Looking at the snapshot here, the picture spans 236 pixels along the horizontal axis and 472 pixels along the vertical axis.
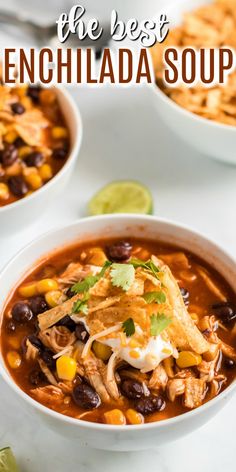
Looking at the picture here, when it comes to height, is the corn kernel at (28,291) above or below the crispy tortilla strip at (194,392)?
above

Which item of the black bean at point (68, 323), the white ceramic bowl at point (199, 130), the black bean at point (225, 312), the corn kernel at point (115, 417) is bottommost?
the corn kernel at point (115, 417)

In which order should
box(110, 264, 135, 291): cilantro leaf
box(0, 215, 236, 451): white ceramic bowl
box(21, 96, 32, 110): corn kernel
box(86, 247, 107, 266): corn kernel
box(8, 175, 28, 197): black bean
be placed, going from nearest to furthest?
box(0, 215, 236, 451): white ceramic bowl, box(110, 264, 135, 291): cilantro leaf, box(86, 247, 107, 266): corn kernel, box(8, 175, 28, 197): black bean, box(21, 96, 32, 110): corn kernel

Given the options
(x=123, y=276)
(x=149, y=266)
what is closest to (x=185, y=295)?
(x=149, y=266)

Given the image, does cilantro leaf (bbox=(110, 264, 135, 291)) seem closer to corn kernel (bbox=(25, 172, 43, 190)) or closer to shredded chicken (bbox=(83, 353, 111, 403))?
shredded chicken (bbox=(83, 353, 111, 403))

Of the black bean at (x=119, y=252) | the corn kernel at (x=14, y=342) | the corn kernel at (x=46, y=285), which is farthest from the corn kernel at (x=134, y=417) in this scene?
the black bean at (x=119, y=252)

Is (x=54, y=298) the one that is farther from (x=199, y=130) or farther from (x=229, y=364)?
(x=199, y=130)

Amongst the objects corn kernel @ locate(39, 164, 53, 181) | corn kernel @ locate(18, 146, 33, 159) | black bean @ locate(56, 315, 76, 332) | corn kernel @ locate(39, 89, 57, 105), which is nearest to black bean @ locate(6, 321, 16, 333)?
black bean @ locate(56, 315, 76, 332)

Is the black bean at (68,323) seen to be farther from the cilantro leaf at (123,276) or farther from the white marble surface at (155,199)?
the white marble surface at (155,199)
